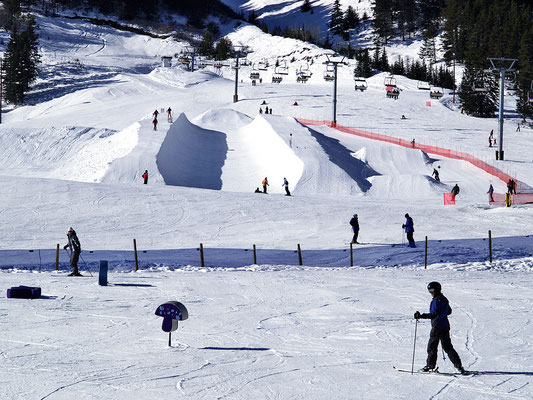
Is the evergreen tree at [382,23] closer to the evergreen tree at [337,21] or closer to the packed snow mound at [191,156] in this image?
the evergreen tree at [337,21]

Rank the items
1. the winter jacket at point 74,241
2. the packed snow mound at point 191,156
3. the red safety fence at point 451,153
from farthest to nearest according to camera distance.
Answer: the packed snow mound at point 191,156
the red safety fence at point 451,153
the winter jacket at point 74,241

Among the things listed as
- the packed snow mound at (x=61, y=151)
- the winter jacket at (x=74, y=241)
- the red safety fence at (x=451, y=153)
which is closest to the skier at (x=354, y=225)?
the winter jacket at (x=74, y=241)

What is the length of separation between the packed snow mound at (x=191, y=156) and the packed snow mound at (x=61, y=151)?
2543mm

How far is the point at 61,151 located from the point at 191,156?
40.0ft

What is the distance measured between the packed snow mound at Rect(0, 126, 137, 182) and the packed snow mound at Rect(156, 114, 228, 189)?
2543 millimetres

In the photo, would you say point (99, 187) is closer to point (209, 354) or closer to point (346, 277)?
point (346, 277)

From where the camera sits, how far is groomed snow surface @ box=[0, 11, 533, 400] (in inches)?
345

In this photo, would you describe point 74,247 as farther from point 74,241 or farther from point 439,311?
point 439,311

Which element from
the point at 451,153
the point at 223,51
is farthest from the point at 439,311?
the point at 223,51

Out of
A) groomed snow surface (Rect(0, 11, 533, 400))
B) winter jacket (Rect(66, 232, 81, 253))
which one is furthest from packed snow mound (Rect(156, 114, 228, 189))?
winter jacket (Rect(66, 232, 81, 253))

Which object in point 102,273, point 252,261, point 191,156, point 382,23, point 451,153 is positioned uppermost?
point 382,23

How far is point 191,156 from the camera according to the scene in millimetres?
43781

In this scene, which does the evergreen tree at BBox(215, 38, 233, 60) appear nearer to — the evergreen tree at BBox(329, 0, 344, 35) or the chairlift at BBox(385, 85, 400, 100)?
the evergreen tree at BBox(329, 0, 344, 35)

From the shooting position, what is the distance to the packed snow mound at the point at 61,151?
4012cm
